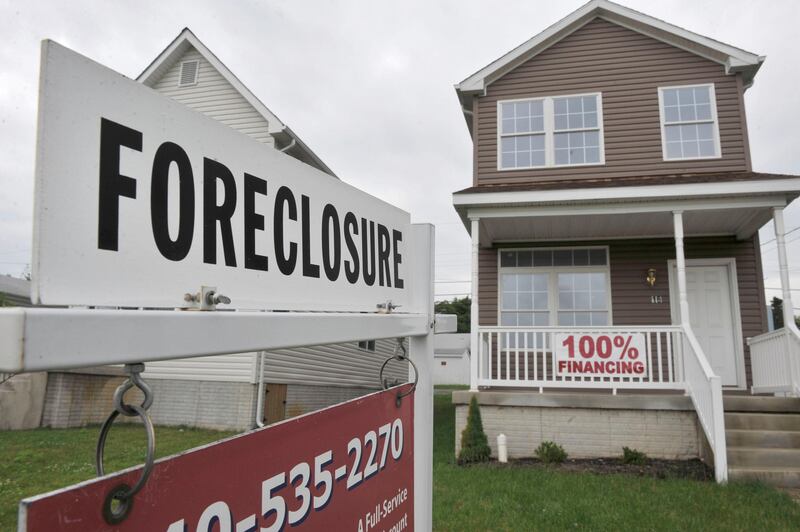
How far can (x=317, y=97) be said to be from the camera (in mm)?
18562

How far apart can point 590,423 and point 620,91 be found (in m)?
7.22

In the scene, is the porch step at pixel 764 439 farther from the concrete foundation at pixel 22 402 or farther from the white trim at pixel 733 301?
the concrete foundation at pixel 22 402

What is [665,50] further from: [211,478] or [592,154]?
[211,478]

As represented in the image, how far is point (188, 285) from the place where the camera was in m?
0.85

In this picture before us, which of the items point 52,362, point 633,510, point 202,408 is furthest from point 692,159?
point 52,362

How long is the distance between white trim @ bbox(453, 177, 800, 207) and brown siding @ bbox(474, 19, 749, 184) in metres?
1.94

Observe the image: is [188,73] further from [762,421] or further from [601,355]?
[762,421]

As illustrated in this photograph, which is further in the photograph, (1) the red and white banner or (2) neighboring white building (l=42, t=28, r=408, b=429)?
(2) neighboring white building (l=42, t=28, r=408, b=429)

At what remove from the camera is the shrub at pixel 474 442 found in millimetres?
7852

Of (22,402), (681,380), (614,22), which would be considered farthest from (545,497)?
(22,402)

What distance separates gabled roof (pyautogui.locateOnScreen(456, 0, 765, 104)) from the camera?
1077 cm

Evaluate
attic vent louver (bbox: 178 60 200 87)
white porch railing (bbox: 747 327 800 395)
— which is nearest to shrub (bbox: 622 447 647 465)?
white porch railing (bbox: 747 327 800 395)

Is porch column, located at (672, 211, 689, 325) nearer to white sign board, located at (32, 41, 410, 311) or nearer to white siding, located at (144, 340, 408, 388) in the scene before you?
white siding, located at (144, 340, 408, 388)

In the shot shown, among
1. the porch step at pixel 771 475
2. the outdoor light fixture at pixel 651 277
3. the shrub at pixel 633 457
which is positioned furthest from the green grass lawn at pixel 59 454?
the outdoor light fixture at pixel 651 277
